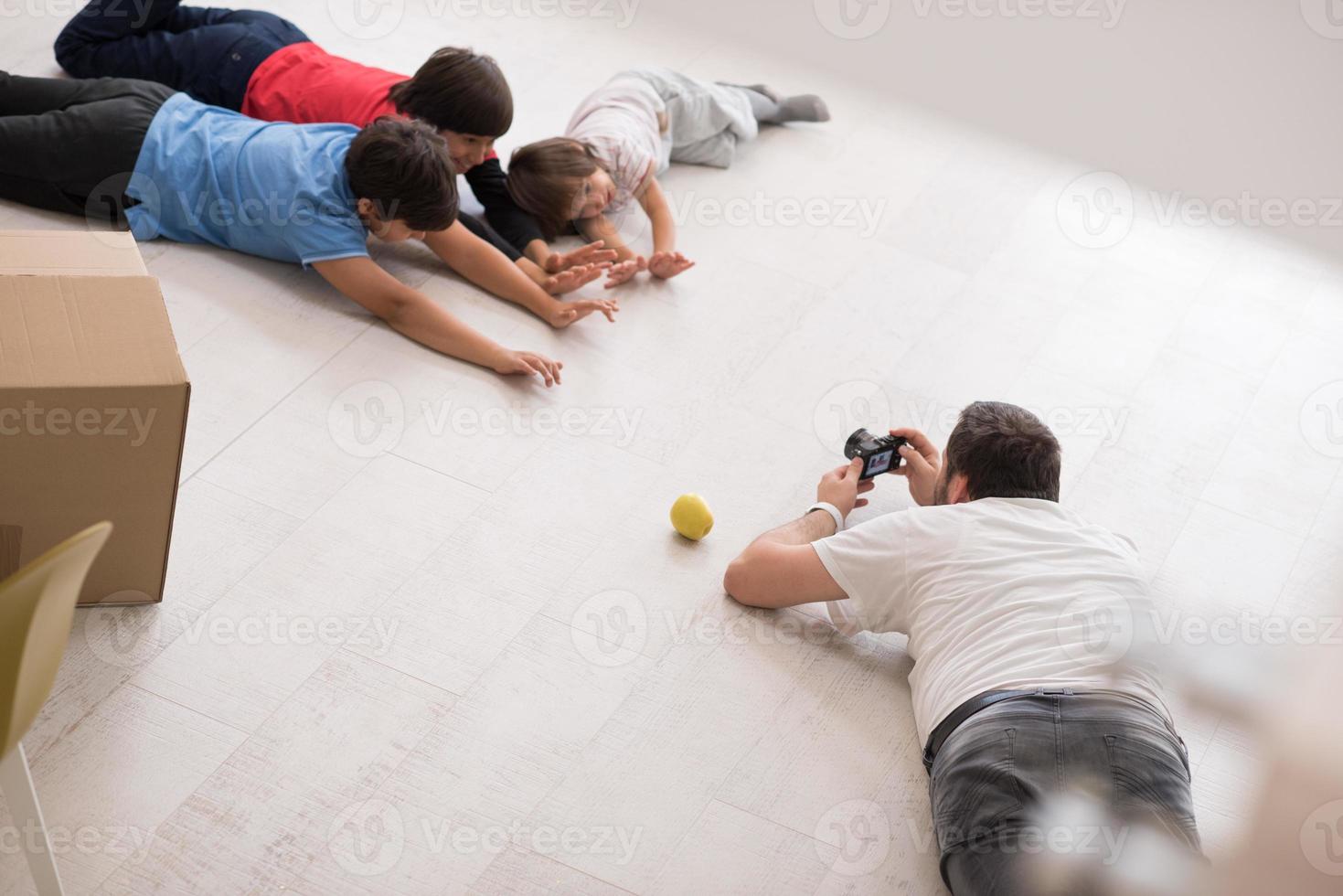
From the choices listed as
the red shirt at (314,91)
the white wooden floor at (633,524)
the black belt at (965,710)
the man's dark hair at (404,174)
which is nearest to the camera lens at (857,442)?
the white wooden floor at (633,524)

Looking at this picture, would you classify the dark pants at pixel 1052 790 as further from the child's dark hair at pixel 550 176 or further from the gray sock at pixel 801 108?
the gray sock at pixel 801 108

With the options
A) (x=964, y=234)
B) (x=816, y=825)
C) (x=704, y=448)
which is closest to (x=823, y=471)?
(x=704, y=448)

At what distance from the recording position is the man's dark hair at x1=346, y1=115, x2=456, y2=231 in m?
2.03

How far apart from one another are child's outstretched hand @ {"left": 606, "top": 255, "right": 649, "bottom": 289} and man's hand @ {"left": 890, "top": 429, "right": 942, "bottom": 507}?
0.62 m

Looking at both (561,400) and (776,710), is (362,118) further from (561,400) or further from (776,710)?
(776,710)

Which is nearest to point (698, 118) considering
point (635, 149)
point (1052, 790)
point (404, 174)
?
point (635, 149)

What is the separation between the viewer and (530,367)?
2047 mm

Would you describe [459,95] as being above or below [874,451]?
above

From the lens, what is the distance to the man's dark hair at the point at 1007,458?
165cm

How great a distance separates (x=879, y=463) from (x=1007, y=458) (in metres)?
0.28

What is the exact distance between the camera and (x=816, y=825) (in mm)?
1486

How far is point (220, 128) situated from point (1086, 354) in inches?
62.8

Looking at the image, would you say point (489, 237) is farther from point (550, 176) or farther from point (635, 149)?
point (635, 149)

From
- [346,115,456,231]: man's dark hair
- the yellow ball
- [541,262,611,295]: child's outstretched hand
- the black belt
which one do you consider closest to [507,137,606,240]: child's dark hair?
[541,262,611,295]: child's outstretched hand
